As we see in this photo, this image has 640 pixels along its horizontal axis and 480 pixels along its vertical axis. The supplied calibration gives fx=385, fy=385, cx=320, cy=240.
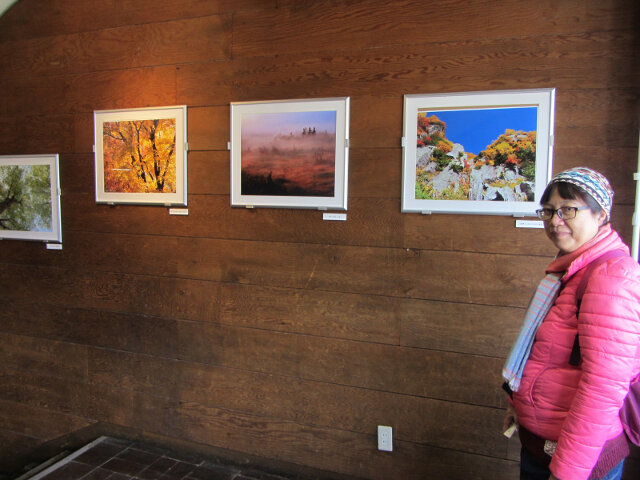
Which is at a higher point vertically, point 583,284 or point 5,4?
point 5,4

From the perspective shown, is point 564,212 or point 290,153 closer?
point 564,212

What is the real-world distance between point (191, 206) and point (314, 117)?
2.99 ft

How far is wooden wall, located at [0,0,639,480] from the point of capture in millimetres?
1829

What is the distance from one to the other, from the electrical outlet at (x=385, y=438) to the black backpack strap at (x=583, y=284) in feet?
4.00

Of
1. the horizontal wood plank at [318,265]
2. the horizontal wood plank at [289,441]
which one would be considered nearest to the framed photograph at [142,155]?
the horizontal wood plank at [318,265]

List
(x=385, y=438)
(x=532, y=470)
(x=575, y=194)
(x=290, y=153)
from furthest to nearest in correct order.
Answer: (x=290, y=153)
(x=385, y=438)
(x=532, y=470)
(x=575, y=194)

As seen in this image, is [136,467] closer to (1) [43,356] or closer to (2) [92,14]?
(1) [43,356]

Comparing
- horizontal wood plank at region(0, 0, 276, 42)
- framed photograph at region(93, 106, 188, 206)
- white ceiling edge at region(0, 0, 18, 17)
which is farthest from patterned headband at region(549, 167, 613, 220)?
white ceiling edge at region(0, 0, 18, 17)

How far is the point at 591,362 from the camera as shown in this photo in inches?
37.9

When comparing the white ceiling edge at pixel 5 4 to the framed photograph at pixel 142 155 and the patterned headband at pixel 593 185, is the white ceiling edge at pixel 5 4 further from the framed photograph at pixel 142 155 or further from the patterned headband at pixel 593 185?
the patterned headband at pixel 593 185

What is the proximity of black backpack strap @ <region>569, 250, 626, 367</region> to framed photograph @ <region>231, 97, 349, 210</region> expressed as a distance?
1.19 m

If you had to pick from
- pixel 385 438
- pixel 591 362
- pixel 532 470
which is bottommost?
pixel 385 438

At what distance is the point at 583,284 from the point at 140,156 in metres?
2.38

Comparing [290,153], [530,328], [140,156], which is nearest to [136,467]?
[140,156]
